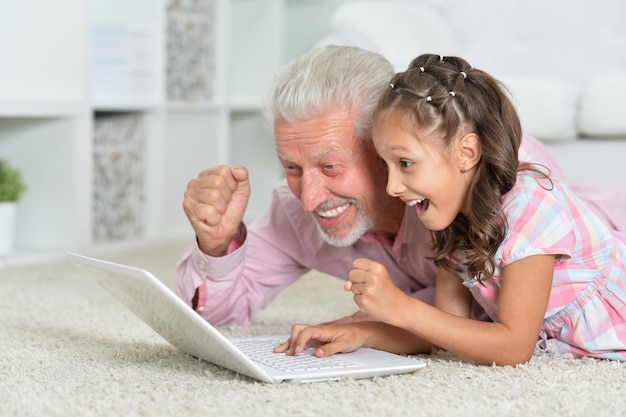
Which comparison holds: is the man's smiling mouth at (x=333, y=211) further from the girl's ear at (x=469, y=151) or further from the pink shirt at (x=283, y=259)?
the girl's ear at (x=469, y=151)

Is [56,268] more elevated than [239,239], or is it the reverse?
[239,239]

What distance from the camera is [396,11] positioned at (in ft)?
8.80

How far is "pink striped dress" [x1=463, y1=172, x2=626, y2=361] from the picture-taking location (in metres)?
1.20

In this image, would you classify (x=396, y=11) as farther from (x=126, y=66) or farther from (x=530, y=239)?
(x=530, y=239)

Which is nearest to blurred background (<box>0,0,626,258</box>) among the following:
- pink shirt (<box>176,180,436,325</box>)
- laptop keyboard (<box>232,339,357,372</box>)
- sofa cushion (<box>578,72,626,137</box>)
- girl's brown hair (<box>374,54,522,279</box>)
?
sofa cushion (<box>578,72,626,137</box>)

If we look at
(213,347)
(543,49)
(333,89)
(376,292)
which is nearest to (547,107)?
(543,49)

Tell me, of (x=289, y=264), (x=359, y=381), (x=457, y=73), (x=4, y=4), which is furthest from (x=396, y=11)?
(x=359, y=381)

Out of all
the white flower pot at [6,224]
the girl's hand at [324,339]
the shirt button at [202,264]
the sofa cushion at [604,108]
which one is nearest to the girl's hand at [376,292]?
the girl's hand at [324,339]

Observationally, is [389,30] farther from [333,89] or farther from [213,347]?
[213,347]

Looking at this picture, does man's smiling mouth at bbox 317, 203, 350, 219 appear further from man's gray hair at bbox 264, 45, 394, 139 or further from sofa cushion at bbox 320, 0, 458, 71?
sofa cushion at bbox 320, 0, 458, 71

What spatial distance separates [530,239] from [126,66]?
1.77 m

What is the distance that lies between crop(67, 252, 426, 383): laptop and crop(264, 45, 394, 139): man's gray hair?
342 millimetres

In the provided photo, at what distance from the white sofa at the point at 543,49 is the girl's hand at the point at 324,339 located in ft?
3.60

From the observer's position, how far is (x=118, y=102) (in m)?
2.60
